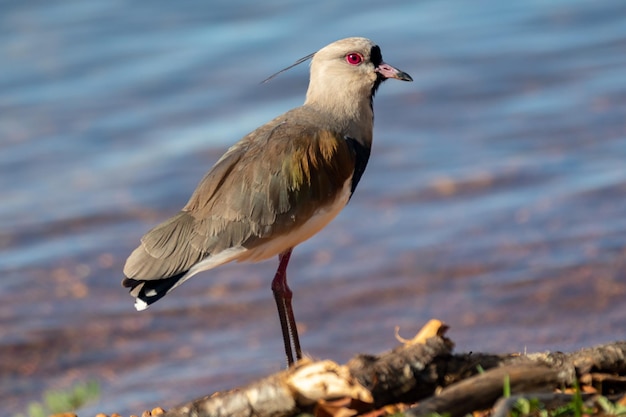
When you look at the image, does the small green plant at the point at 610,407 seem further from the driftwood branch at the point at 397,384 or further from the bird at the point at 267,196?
the bird at the point at 267,196

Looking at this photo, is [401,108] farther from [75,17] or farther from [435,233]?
[75,17]

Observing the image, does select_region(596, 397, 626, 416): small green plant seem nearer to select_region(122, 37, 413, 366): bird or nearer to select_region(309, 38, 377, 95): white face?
select_region(122, 37, 413, 366): bird

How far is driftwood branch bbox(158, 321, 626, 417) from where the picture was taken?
3.66 m

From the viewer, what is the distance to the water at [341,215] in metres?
8.48

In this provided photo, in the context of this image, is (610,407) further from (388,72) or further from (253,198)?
(388,72)

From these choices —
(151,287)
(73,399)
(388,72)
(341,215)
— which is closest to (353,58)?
(388,72)

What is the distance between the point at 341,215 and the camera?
10031 mm

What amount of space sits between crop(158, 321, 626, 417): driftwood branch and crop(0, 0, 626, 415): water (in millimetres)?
4097

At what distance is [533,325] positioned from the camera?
8.26m

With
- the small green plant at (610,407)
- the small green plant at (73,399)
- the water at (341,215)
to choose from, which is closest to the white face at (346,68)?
the small green plant at (73,399)

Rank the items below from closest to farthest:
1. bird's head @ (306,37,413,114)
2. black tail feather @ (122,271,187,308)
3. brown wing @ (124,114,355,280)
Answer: black tail feather @ (122,271,187,308)
brown wing @ (124,114,355,280)
bird's head @ (306,37,413,114)

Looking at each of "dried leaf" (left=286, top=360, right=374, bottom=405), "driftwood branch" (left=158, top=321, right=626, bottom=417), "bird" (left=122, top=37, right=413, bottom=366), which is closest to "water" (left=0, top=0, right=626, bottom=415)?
"bird" (left=122, top=37, right=413, bottom=366)

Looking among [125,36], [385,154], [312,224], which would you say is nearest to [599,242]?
[385,154]

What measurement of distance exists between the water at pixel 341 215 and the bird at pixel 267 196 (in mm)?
2825
